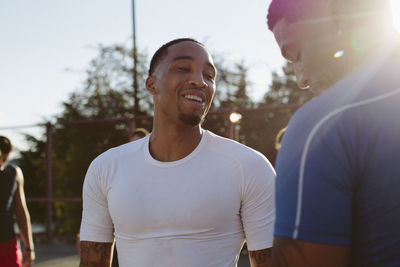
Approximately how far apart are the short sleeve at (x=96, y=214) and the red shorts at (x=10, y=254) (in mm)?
2193

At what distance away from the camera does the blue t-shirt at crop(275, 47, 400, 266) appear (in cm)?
100

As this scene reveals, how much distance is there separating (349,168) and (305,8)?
1.50 feet

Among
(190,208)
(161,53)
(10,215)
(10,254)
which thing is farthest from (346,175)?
(10,215)

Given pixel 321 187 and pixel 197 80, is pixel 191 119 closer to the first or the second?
pixel 197 80

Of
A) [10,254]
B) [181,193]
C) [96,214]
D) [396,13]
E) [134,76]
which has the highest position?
[134,76]

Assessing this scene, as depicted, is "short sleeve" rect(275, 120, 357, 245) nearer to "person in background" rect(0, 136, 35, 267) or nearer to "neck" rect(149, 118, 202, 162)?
"neck" rect(149, 118, 202, 162)

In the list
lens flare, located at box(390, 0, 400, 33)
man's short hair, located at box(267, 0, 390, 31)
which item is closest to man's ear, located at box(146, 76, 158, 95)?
man's short hair, located at box(267, 0, 390, 31)

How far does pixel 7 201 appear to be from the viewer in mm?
4492

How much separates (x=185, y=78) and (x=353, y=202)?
1611 mm

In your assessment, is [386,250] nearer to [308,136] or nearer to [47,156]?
[308,136]

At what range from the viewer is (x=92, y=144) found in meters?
12.0

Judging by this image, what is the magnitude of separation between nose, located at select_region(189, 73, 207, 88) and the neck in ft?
0.74

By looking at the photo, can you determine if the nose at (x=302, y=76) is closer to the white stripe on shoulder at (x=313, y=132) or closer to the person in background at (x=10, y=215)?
the white stripe on shoulder at (x=313, y=132)

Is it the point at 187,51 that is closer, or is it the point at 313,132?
the point at 313,132
